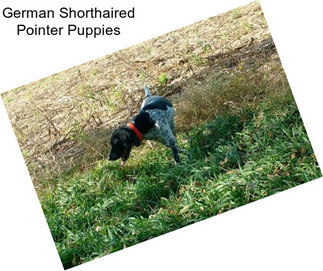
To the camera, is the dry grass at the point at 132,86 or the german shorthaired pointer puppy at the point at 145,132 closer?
the german shorthaired pointer puppy at the point at 145,132

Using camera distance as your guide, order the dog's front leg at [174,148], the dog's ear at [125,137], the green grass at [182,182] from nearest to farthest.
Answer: the green grass at [182,182], the dog's ear at [125,137], the dog's front leg at [174,148]

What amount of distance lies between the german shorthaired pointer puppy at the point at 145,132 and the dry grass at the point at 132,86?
643 millimetres

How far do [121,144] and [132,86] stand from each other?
8.58 ft

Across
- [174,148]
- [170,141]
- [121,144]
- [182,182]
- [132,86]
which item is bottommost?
[182,182]

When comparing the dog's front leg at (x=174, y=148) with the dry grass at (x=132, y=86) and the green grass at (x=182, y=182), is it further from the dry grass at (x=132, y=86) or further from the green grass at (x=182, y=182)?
the dry grass at (x=132, y=86)

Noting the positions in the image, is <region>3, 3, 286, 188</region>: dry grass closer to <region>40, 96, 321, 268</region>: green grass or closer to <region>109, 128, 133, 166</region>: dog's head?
<region>40, 96, 321, 268</region>: green grass

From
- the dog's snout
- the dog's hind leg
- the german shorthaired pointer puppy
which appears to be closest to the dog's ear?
the german shorthaired pointer puppy

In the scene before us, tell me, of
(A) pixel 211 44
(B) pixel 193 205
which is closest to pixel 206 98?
(A) pixel 211 44

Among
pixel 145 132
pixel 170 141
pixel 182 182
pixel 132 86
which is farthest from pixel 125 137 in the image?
pixel 132 86

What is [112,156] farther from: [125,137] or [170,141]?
[170,141]

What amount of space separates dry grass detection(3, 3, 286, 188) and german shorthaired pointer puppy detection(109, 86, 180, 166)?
2.11 ft

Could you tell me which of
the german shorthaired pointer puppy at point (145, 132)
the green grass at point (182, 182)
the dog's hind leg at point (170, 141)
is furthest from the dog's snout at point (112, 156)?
the dog's hind leg at point (170, 141)

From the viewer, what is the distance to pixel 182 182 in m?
5.62

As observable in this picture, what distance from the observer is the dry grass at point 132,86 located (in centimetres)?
729
